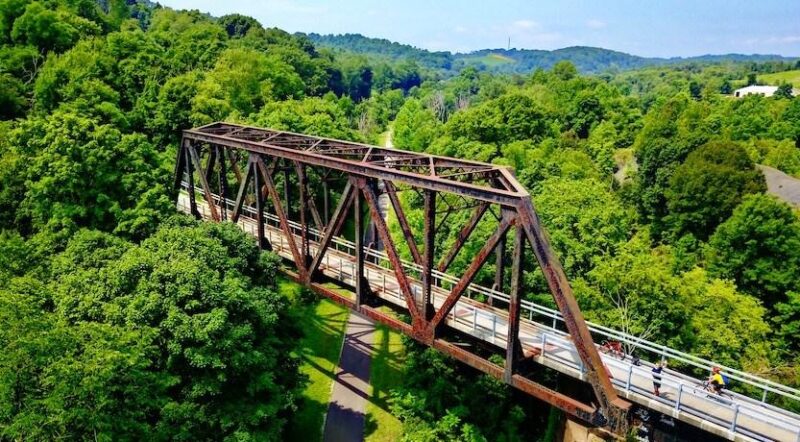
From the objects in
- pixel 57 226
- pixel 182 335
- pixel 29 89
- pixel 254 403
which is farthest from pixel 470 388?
pixel 29 89

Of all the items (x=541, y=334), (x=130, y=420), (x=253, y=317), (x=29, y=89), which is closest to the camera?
(x=130, y=420)

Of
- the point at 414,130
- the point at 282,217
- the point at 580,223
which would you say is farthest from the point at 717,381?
the point at 414,130

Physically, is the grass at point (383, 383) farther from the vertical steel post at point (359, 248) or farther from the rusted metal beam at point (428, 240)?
the rusted metal beam at point (428, 240)

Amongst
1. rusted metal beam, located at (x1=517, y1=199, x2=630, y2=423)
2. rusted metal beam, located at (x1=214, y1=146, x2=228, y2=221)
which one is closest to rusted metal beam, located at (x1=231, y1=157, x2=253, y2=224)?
rusted metal beam, located at (x1=214, y1=146, x2=228, y2=221)

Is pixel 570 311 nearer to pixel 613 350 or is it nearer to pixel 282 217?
pixel 613 350

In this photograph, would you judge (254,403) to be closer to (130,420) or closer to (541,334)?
(130,420)

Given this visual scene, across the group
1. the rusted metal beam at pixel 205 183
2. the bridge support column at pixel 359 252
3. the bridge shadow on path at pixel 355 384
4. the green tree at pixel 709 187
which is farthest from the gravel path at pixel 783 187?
the rusted metal beam at pixel 205 183
